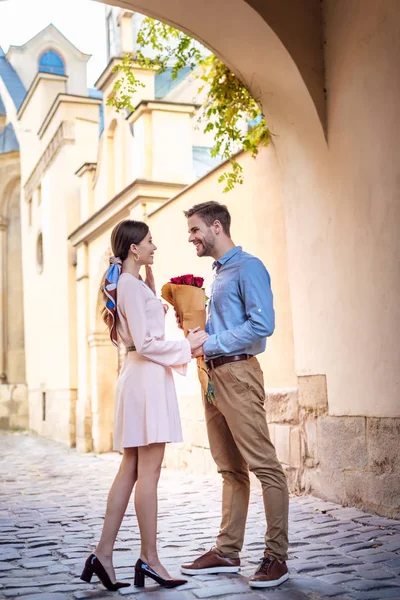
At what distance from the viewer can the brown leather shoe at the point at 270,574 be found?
364 centimetres

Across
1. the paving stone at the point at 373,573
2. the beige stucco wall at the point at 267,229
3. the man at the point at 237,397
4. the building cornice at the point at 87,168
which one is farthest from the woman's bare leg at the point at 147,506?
the building cornice at the point at 87,168

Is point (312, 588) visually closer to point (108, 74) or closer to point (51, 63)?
point (108, 74)

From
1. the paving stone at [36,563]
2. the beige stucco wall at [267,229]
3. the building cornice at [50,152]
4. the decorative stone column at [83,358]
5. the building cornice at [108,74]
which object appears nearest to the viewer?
the paving stone at [36,563]

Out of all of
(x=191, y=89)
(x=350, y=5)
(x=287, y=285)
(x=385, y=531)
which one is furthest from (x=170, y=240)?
(x=191, y=89)

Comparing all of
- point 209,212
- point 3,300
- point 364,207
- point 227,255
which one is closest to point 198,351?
point 227,255

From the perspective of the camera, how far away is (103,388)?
1356cm

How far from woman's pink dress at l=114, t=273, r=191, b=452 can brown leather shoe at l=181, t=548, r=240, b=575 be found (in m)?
0.66

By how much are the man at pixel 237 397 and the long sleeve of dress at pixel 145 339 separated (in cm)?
10

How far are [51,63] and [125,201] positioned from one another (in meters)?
15.9

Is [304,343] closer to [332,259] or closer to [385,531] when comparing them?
[332,259]

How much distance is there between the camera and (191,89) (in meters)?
20.5

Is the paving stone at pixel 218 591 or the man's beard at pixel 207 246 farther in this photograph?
the man's beard at pixel 207 246

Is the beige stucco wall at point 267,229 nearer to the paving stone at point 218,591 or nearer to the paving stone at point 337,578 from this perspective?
the paving stone at point 337,578

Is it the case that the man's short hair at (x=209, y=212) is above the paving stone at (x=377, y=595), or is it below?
above
